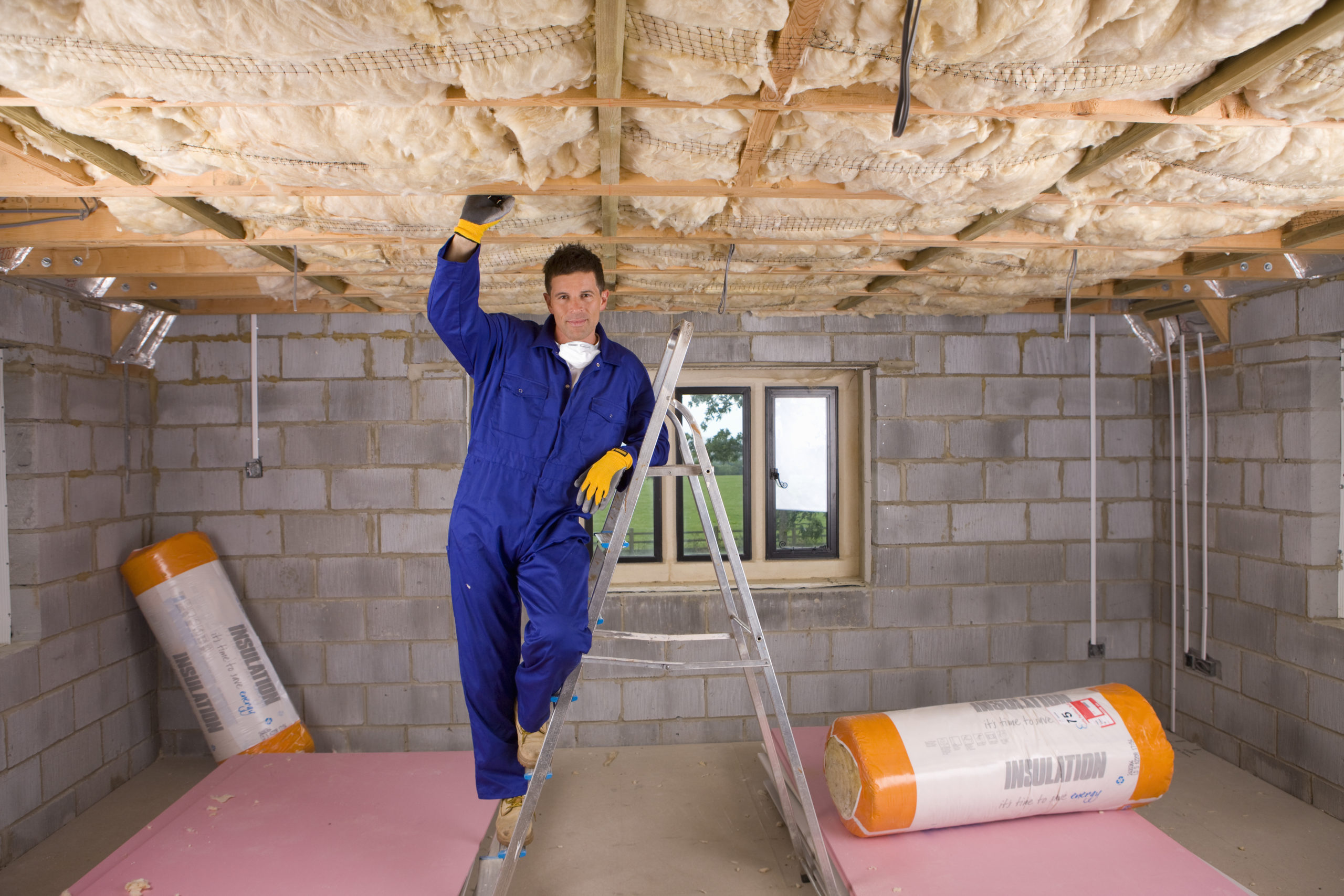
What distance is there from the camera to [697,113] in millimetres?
1653

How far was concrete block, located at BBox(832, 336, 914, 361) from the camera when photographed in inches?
154

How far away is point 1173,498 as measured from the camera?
3.73 metres

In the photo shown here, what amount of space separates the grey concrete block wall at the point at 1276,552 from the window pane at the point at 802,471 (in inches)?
70.4

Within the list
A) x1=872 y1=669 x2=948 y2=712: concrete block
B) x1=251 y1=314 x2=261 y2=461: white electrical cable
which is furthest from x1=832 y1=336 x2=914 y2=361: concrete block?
x1=251 y1=314 x2=261 y2=461: white electrical cable

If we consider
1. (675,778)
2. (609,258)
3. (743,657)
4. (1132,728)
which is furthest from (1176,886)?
(609,258)

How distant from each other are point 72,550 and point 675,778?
274cm

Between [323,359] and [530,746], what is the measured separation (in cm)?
255

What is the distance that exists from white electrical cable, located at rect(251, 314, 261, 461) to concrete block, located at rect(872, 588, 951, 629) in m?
3.14

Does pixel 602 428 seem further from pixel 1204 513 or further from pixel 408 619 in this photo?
pixel 1204 513

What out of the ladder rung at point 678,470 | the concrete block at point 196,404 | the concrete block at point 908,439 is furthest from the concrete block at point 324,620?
the concrete block at point 908,439

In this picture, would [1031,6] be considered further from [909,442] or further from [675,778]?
[675,778]

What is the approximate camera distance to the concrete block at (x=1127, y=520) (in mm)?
4008

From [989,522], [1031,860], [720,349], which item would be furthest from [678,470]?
[989,522]

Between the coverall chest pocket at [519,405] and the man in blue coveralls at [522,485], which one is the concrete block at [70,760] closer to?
the man in blue coveralls at [522,485]
